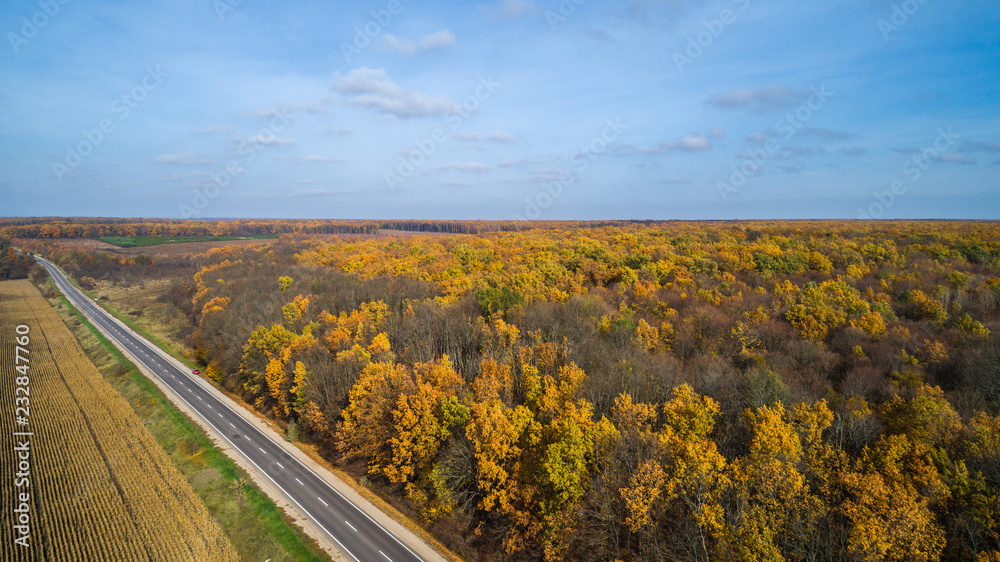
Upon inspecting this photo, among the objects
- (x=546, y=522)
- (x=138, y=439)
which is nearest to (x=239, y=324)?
(x=138, y=439)

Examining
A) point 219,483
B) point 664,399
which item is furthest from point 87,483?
point 664,399

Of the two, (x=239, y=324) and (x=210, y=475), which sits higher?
(x=239, y=324)

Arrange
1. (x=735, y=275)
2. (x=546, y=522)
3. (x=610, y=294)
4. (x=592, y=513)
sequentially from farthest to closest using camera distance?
(x=735, y=275)
(x=610, y=294)
(x=546, y=522)
(x=592, y=513)

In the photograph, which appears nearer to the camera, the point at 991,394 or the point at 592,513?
the point at 592,513

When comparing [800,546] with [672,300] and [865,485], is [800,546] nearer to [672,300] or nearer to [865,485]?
[865,485]

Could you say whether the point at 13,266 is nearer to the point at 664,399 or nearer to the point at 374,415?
the point at 374,415

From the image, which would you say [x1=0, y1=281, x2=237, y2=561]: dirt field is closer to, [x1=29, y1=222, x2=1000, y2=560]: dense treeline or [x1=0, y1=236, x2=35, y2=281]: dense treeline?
[x1=29, y1=222, x2=1000, y2=560]: dense treeline

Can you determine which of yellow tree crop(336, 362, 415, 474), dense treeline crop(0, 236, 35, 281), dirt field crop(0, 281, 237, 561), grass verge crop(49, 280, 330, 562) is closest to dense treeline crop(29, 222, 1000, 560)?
yellow tree crop(336, 362, 415, 474)
